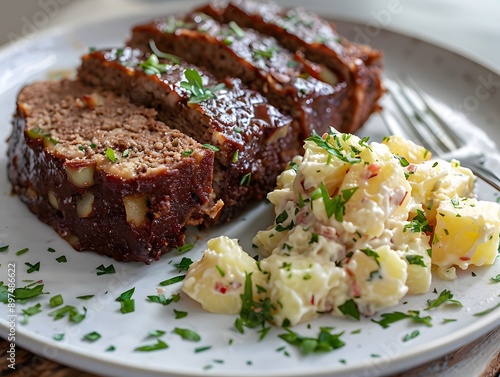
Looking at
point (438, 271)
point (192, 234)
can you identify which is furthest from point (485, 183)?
point (192, 234)

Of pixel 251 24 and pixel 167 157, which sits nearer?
pixel 167 157

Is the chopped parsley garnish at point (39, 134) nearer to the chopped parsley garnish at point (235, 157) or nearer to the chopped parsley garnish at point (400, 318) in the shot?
the chopped parsley garnish at point (235, 157)

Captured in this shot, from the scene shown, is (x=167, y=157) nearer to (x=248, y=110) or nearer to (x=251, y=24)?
(x=248, y=110)

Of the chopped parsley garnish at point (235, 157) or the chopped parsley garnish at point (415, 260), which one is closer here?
the chopped parsley garnish at point (415, 260)

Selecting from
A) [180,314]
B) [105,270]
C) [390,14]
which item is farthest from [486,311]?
[390,14]

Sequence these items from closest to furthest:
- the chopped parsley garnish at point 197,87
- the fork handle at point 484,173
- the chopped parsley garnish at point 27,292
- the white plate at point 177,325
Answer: the white plate at point 177,325 < the chopped parsley garnish at point 27,292 < the chopped parsley garnish at point 197,87 < the fork handle at point 484,173

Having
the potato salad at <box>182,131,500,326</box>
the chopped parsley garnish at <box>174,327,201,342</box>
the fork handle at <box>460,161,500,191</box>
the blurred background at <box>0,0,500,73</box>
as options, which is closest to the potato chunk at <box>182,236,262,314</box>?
the potato salad at <box>182,131,500,326</box>

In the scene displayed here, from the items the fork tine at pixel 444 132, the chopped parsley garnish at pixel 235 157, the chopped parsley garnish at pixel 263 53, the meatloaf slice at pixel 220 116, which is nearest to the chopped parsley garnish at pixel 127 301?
the meatloaf slice at pixel 220 116
